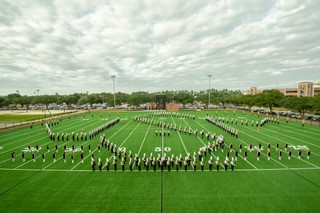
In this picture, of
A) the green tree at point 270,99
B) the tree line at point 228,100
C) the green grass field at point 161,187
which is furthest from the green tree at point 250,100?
the green grass field at point 161,187

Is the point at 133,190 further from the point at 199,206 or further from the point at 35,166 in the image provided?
the point at 35,166

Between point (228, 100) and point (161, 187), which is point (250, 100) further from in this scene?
point (161, 187)

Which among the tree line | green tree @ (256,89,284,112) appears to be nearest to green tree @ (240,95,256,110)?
the tree line

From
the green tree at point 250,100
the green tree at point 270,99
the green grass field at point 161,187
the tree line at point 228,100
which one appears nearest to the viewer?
the green grass field at point 161,187

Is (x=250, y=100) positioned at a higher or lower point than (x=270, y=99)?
lower

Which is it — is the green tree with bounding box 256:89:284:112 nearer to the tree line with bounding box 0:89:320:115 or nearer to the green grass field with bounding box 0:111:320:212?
the tree line with bounding box 0:89:320:115

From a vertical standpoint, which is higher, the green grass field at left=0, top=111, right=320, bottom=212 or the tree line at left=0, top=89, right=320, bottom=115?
the tree line at left=0, top=89, right=320, bottom=115

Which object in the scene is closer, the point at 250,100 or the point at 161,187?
the point at 161,187

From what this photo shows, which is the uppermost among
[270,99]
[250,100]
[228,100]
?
[270,99]

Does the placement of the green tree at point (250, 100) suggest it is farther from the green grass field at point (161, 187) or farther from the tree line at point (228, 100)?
the green grass field at point (161, 187)

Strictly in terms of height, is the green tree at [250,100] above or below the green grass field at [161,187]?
above

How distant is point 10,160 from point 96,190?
1007cm

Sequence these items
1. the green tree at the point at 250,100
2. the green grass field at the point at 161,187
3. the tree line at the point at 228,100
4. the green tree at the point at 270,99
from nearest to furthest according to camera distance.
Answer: the green grass field at the point at 161,187 → the tree line at the point at 228,100 → the green tree at the point at 270,99 → the green tree at the point at 250,100

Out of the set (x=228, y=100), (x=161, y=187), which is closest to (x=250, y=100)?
(x=228, y=100)
